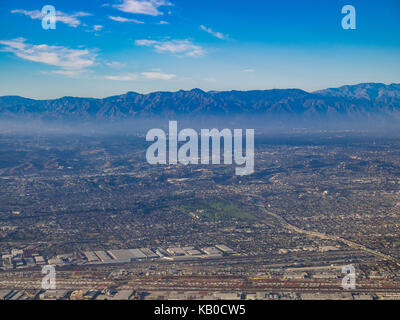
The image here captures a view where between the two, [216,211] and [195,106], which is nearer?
[216,211]

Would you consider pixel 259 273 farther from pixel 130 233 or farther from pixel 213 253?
pixel 130 233

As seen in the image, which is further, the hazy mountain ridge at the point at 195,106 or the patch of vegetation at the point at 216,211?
the hazy mountain ridge at the point at 195,106

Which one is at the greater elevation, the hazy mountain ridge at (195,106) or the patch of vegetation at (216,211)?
the hazy mountain ridge at (195,106)

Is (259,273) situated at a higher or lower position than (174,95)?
lower

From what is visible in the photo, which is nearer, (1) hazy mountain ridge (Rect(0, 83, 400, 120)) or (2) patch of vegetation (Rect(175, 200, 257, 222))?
(2) patch of vegetation (Rect(175, 200, 257, 222))

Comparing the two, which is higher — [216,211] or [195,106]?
[195,106]

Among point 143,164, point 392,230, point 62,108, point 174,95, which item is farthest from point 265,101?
point 392,230

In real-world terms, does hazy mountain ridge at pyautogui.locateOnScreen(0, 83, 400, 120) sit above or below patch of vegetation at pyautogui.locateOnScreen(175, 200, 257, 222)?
above

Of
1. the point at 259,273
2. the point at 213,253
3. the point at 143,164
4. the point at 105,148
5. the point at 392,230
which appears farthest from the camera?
the point at 105,148
